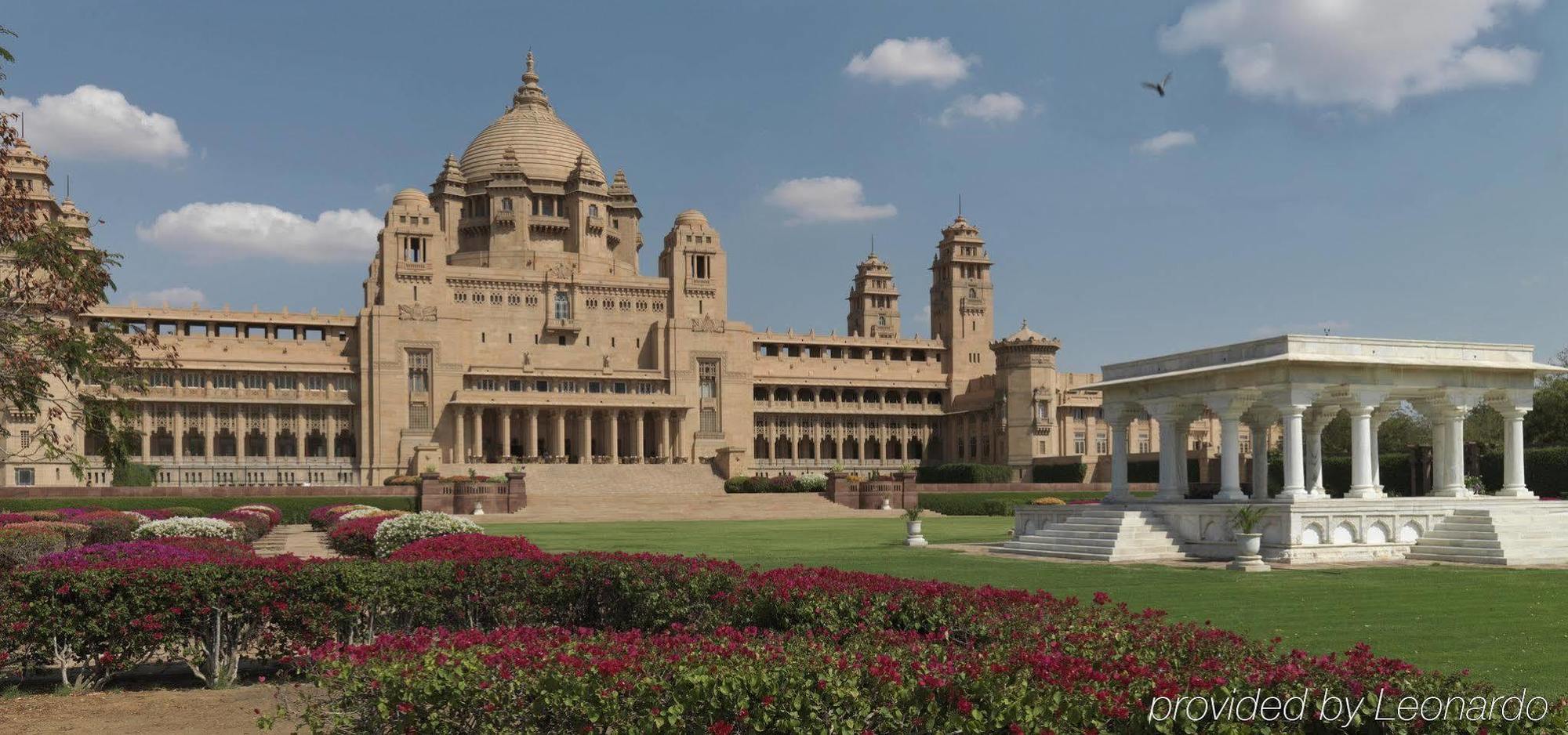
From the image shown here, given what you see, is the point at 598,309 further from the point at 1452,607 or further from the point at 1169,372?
the point at 1452,607

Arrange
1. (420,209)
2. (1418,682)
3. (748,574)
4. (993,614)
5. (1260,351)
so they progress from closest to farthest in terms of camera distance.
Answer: (1418,682)
(993,614)
(748,574)
(1260,351)
(420,209)

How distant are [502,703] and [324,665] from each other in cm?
189

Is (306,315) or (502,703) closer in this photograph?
(502,703)

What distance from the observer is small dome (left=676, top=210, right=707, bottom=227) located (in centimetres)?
9181

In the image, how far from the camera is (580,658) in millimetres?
8891


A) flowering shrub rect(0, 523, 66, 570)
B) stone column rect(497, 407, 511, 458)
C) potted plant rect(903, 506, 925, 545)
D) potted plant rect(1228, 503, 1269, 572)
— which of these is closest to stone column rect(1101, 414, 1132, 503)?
potted plant rect(903, 506, 925, 545)

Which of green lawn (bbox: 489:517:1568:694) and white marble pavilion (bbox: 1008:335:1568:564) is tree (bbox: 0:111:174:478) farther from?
white marble pavilion (bbox: 1008:335:1568:564)

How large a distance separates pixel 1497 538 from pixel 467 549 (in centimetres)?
2282

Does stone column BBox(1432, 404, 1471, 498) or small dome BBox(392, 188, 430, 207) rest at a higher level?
small dome BBox(392, 188, 430, 207)

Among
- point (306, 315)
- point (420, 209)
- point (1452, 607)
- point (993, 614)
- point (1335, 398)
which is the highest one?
point (420, 209)

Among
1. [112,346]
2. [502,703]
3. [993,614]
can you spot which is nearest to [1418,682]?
[993,614]

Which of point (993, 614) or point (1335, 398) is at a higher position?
point (1335, 398)

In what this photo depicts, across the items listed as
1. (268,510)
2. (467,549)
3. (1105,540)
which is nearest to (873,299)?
(268,510)

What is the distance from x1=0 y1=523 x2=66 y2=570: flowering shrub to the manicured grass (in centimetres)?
2414
